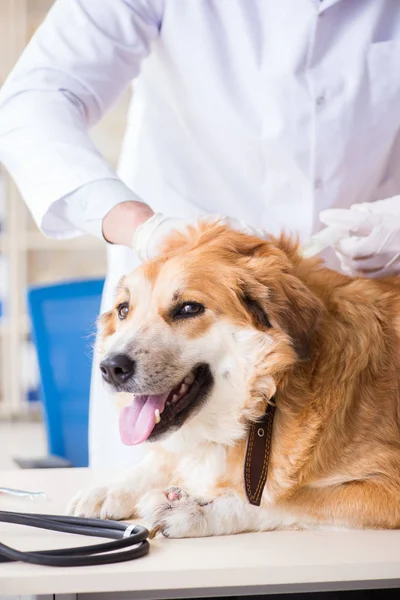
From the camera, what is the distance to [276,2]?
161 centimetres

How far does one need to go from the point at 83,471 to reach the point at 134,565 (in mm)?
630

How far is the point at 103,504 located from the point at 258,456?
23cm

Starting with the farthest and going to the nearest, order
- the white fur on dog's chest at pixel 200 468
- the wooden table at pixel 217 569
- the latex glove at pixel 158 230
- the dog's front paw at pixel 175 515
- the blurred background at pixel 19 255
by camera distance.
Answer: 1. the blurred background at pixel 19 255
2. the latex glove at pixel 158 230
3. the white fur on dog's chest at pixel 200 468
4. the dog's front paw at pixel 175 515
5. the wooden table at pixel 217 569

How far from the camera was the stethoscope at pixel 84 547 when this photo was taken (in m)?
0.86

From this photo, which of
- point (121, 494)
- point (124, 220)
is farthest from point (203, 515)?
point (124, 220)

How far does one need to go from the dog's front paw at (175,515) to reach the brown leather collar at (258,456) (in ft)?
0.22

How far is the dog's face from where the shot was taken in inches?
44.1

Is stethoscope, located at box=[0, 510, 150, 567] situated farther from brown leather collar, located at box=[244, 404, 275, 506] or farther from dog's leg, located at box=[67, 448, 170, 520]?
brown leather collar, located at box=[244, 404, 275, 506]

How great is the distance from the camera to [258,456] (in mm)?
1127

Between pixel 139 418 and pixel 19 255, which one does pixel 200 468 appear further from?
pixel 19 255

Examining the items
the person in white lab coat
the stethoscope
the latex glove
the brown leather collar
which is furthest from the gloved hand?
the stethoscope

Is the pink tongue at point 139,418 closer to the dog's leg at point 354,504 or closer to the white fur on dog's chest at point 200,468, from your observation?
the white fur on dog's chest at point 200,468

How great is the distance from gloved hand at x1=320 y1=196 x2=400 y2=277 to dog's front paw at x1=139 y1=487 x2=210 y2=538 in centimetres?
58

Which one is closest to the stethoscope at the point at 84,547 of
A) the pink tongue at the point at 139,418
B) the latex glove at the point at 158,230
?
the pink tongue at the point at 139,418
